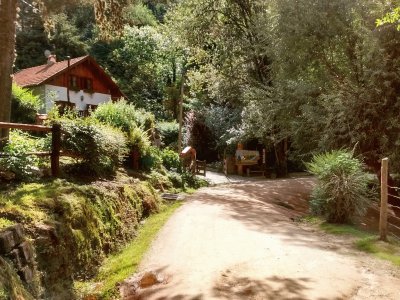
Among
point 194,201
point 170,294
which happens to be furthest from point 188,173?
point 170,294

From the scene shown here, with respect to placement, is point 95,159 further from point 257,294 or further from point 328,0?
point 328,0

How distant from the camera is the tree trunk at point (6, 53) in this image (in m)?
9.19

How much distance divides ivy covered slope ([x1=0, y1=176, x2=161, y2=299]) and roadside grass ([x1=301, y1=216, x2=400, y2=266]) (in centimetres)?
454

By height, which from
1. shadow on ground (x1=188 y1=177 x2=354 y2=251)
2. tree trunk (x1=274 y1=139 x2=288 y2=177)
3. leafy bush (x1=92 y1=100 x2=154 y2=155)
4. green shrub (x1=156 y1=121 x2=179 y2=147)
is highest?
green shrub (x1=156 y1=121 x2=179 y2=147)

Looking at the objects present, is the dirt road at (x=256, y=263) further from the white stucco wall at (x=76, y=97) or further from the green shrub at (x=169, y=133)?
the green shrub at (x=169, y=133)

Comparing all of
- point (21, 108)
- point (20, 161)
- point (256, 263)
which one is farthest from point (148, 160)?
point (256, 263)

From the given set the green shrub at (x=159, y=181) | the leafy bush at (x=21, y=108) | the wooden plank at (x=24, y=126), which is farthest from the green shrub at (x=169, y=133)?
the wooden plank at (x=24, y=126)

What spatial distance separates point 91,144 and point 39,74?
Answer: 23.6 meters

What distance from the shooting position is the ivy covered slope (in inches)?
209

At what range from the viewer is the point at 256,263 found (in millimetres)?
6344

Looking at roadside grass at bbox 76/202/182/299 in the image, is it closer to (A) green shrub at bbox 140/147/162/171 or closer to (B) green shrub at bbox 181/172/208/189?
(A) green shrub at bbox 140/147/162/171

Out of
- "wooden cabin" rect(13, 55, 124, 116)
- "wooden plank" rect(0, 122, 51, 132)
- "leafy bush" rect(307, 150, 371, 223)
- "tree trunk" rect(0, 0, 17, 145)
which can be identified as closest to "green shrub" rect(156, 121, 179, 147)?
"wooden cabin" rect(13, 55, 124, 116)

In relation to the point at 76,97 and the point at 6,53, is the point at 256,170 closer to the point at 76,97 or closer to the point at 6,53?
the point at 76,97

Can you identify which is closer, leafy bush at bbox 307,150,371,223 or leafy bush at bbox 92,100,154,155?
leafy bush at bbox 307,150,371,223
